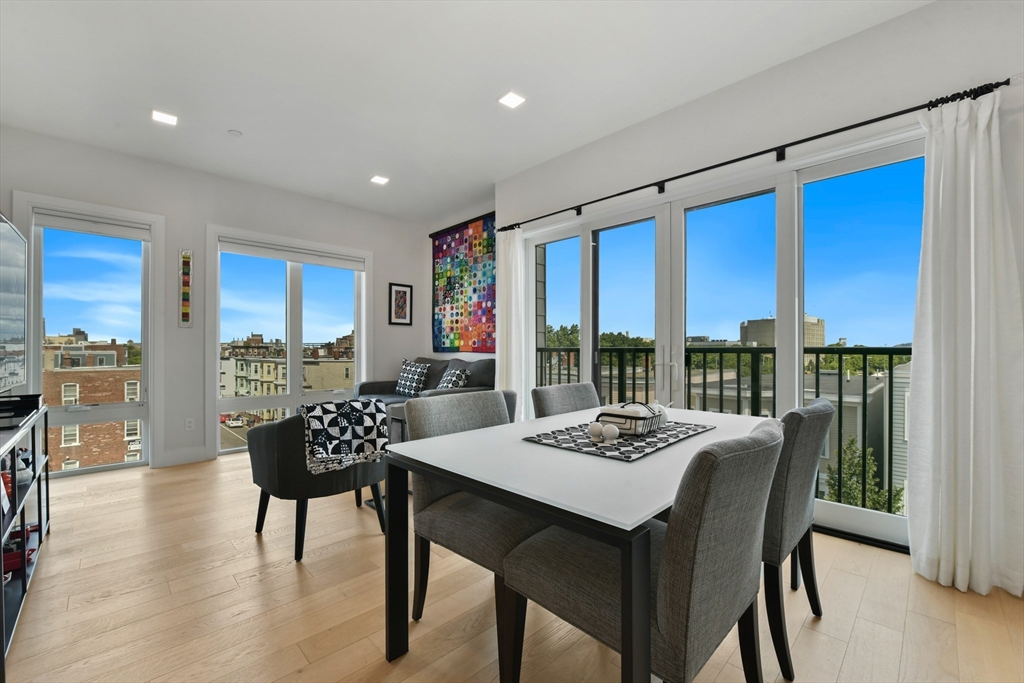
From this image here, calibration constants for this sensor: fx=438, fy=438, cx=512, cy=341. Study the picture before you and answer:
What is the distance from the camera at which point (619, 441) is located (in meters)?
1.55

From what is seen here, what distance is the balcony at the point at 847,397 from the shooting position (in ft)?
8.03

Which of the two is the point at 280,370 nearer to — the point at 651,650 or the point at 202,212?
the point at 202,212

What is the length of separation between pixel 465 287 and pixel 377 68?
2787 millimetres

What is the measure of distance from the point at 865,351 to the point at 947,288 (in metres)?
0.57

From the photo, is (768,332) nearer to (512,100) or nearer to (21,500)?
(512,100)

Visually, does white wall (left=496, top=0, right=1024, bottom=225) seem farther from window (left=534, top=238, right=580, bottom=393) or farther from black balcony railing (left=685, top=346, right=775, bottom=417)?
black balcony railing (left=685, top=346, right=775, bottom=417)

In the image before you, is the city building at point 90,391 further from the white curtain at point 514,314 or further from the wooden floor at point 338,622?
the white curtain at point 514,314

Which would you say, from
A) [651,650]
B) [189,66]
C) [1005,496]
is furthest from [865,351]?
[189,66]

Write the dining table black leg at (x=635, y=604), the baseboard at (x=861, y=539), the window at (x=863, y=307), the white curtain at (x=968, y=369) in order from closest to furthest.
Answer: the dining table black leg at (x=635, y=604)
the white curtain at (x=968, y=369)
the baseboard at (x=861, y=539)
the window at (x=863, y=307)

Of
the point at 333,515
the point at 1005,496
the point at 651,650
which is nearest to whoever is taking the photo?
the point at 651,650

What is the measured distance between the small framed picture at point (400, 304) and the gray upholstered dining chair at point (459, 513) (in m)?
3.72

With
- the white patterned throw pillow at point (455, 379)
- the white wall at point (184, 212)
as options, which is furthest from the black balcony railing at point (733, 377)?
the white wall at point (184, 212)

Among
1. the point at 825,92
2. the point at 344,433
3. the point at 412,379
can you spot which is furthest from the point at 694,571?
the point at 412,379

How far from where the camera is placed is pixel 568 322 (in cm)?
390
